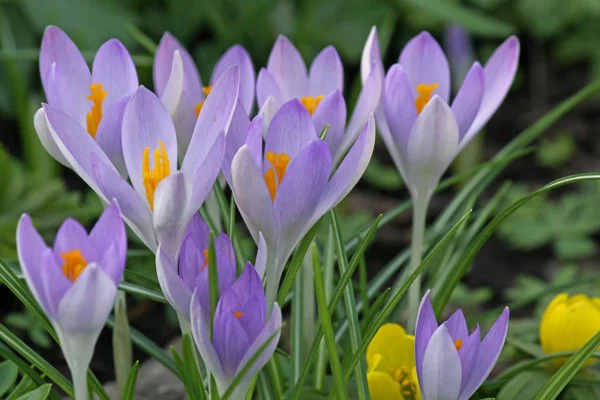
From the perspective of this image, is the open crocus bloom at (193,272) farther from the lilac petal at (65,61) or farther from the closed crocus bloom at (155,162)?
the lilac petal at (65,61)

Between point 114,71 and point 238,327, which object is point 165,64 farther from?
point 238,327

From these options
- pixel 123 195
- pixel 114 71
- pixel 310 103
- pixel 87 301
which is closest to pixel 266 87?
pixel 310 103

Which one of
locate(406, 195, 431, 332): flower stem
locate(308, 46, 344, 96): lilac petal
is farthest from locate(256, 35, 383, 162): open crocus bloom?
locate(406, 195, 431, 332): flower stem

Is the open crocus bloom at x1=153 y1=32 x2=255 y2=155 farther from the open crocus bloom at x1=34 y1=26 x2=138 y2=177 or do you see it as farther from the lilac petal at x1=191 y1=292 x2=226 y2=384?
the lilac petal at x1=191 y1=292 x2=226 y2=384

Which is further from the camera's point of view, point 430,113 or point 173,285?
point 430,113

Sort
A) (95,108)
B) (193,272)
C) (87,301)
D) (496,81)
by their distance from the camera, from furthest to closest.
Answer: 1. (496,81)
2. (95,108)
3. (193,272)
4. (87,301)

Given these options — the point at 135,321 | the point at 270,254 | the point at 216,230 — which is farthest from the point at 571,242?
the point at 270,254
